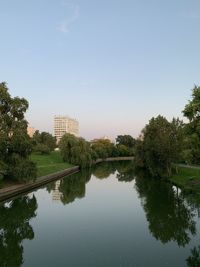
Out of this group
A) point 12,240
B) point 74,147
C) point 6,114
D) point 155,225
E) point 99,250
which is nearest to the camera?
point 99,250

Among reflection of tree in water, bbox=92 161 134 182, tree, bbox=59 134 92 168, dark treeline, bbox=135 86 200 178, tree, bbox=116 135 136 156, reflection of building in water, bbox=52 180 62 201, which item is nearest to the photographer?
reflection of building in water, bbox=52 180 62 201

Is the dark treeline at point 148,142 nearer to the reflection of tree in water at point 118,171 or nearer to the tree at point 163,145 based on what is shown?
the tree at point 163,145

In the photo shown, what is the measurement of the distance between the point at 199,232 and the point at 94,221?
26.8 ft

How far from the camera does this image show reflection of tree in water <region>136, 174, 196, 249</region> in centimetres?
2129

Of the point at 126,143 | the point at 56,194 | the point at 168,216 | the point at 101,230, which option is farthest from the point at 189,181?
the point at 126,143

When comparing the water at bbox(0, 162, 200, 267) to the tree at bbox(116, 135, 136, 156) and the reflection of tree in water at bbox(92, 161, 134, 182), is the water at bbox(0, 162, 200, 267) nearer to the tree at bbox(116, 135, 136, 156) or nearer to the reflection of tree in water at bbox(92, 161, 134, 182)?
the reflection of tree in water at bbox(92, 161, 134, 182)

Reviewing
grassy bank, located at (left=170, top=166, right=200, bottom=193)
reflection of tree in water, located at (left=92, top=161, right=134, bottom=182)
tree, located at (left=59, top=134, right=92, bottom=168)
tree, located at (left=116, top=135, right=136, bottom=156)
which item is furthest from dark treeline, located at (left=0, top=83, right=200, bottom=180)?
tree, located at (left=116, top=135, right=136, bottom=156)

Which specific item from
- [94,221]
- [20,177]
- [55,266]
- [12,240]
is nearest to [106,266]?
[55,266]

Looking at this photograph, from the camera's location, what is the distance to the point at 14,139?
3841 centimetres

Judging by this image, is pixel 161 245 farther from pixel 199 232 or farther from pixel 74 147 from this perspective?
pixel 74 147

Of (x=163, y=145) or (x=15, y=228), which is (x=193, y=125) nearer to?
(x=15, y=228)

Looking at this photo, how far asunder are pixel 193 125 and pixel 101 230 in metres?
11.1

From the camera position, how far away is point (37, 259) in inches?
667

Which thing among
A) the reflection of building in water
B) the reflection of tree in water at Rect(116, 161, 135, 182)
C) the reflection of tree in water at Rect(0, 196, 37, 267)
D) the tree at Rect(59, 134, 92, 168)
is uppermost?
the tree at Rect(59, 134, 92, 168)
